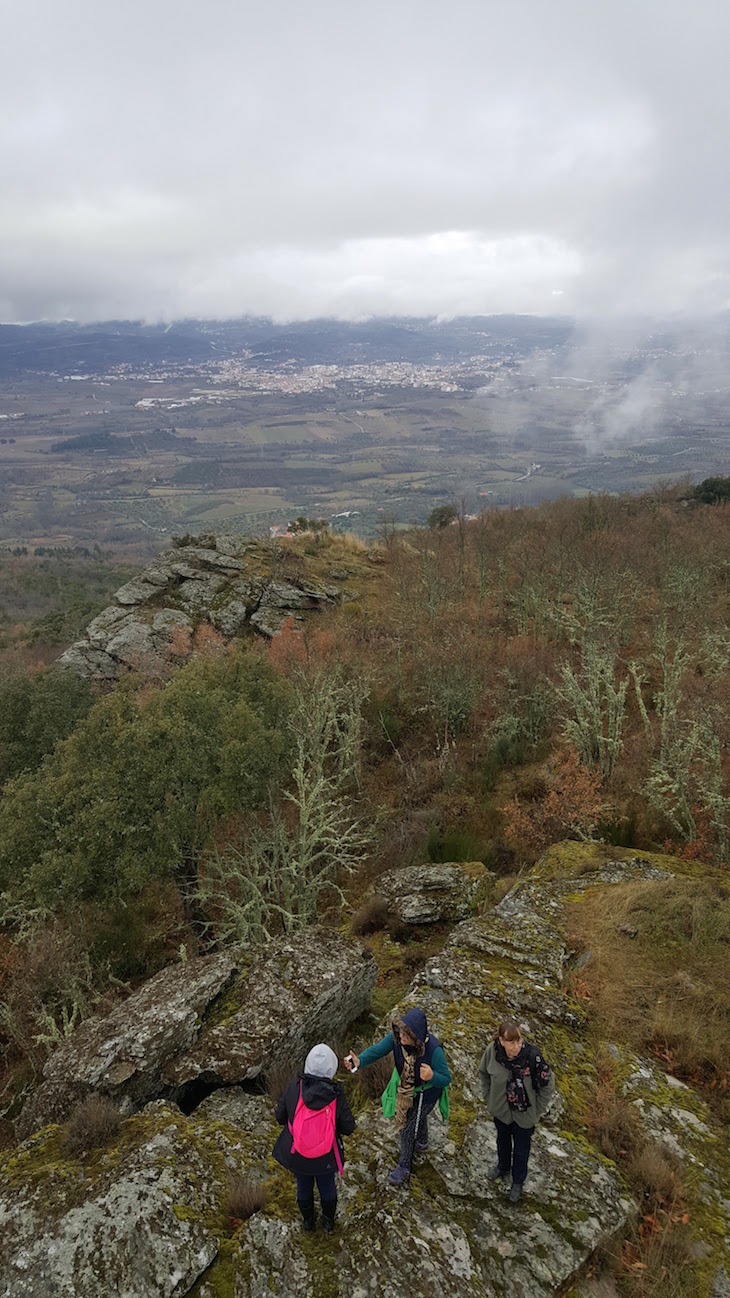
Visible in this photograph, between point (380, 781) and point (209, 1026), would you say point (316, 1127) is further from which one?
point (380, 781)

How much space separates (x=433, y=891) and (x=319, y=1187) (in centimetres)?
958

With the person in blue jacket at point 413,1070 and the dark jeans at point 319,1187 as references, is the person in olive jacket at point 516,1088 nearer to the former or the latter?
the person in blue jacket at point 413,1070

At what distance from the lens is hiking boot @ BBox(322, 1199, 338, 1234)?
5949 mm

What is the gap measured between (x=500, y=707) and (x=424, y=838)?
32.0 ft

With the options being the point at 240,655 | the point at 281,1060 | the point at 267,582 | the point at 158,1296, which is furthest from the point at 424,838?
the point at 267,582

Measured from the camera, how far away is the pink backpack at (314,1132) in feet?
18.7

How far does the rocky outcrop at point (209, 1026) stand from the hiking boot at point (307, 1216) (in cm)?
248

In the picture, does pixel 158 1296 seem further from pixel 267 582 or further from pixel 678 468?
pixel 678 468

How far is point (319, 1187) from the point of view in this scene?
5840 millimetres

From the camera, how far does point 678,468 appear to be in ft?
589

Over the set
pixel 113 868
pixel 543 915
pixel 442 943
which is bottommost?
pixel 442 943

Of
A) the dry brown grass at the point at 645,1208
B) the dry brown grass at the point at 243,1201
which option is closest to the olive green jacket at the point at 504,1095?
the dry brown grass at the point at 645,1208

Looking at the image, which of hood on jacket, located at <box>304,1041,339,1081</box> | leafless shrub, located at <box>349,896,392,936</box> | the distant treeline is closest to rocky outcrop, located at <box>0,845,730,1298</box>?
hood on jacket, located at <box>304,1041,339,1081</box>

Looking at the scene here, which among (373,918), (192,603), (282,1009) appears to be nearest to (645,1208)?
(282,1009)
